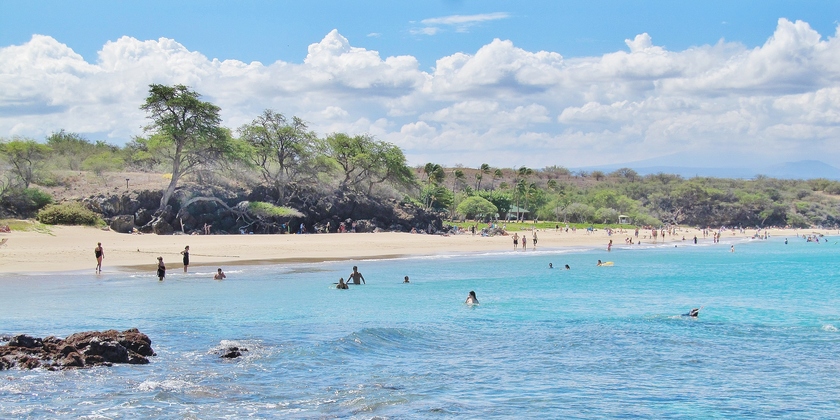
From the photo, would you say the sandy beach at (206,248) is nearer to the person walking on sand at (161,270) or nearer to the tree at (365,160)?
the person walking on sand at (161,270)

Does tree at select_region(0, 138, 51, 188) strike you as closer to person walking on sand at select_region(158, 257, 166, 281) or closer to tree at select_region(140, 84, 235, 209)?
tree at select_region(140, 84, 235, 209)

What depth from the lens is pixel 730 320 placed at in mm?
20500

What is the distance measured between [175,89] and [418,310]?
37.4 meters

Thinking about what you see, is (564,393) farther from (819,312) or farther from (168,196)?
(168,196)

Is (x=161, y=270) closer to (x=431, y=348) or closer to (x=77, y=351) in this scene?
(x=77, y=351)

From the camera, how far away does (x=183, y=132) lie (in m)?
52.3

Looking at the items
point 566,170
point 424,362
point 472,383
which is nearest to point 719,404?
point 472,383

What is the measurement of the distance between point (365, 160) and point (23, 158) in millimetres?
28316

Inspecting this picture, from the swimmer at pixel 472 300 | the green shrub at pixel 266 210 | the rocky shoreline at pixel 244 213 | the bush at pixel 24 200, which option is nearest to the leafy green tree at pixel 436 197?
the rocky shoreline at pixel 244 213

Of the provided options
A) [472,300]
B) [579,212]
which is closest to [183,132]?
[472,300]

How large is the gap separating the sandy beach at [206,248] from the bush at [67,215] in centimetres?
115

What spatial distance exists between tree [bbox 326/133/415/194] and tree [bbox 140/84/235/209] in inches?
517

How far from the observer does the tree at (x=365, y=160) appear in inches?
2606

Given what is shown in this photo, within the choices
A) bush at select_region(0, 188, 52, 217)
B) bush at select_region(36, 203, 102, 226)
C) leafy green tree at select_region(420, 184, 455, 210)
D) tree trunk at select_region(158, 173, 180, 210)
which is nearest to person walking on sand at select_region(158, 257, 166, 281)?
bush at select_region(36, 203, 102, 226)
